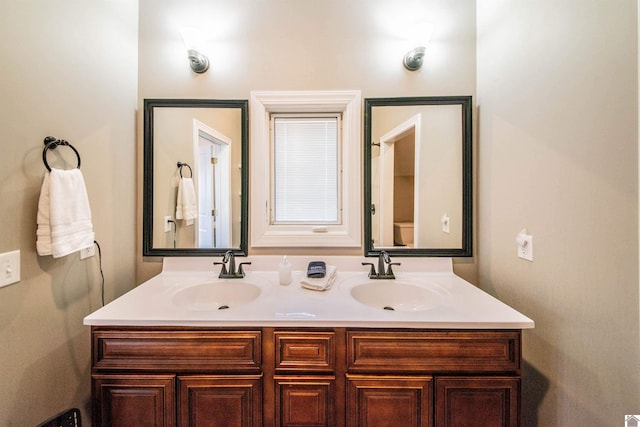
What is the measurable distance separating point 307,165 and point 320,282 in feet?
2.26

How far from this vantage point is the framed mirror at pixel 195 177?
1449 mm

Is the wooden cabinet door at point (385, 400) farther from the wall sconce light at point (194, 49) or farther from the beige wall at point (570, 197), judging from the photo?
the wall sconce light at point (194, 49)

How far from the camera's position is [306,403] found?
0.92m

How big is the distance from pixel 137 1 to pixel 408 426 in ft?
8.19

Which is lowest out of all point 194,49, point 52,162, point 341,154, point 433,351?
point 433,351

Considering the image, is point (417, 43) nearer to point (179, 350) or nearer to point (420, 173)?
point (420, 173)

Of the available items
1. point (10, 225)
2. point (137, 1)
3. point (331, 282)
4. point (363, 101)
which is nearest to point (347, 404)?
point (331, 282)

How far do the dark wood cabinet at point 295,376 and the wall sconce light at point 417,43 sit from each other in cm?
138

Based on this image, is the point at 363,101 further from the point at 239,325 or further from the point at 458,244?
the point at 239,325

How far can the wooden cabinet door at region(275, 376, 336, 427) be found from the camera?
0.92 metres

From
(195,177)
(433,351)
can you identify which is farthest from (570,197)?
(195,177)

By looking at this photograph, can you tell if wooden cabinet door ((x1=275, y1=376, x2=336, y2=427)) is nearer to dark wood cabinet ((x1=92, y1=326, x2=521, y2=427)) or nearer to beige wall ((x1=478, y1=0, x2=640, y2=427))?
dark wood cabinet ((x1=92, y1=326, x2=521, y2=427))

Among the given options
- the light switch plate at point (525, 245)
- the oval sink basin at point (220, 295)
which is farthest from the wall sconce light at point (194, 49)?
the light switch plate at point (525, 245)

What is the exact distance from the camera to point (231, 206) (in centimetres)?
147
